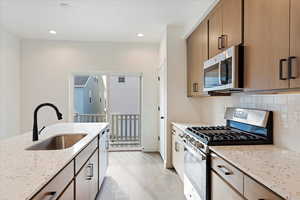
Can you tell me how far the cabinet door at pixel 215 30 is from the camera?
2.38 metres

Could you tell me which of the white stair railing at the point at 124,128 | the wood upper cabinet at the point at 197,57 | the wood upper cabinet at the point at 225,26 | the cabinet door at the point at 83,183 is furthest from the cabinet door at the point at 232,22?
the white stair railing at the point at 124,128

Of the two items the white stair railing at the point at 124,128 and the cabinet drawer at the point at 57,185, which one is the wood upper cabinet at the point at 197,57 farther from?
the white stair railing at the point at 124,128

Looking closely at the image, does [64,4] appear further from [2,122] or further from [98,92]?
[98,92]

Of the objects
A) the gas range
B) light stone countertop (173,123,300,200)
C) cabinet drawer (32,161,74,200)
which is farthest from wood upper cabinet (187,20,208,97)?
cabinet drawer (32,161,74,200)

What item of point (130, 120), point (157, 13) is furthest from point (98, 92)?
point (157, 13)

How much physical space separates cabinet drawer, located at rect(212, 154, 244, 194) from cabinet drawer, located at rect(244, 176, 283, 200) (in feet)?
0.19

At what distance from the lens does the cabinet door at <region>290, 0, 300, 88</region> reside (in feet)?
4.05

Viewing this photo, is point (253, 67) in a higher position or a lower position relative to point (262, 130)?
higher

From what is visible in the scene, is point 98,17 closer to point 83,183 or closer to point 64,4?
point 64,4

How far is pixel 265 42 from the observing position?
5.06 ft

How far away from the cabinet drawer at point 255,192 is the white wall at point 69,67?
399 centimetres

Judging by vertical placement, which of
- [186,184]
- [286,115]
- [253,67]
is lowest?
[186,184]

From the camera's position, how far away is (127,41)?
5.04 m

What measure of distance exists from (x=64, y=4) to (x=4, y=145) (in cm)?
217
